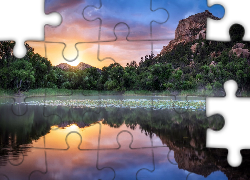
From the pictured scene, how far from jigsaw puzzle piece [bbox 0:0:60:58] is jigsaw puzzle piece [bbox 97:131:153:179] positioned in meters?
3.61

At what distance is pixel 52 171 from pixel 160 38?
199 inches

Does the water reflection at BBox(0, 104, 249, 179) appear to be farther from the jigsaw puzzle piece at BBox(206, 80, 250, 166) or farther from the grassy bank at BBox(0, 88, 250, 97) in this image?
the grassy bank at BBox(0, 88, 250, 97)

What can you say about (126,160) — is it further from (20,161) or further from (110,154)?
(20,161)

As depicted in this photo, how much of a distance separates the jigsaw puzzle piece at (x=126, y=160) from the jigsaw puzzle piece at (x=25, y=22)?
11.8 feet

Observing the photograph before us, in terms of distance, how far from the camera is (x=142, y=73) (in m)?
25.6

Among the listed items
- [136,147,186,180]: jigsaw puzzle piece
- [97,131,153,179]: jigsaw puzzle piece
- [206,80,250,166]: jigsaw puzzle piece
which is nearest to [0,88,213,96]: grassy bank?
[206,80,250,166]: jigsaw puzzle piece

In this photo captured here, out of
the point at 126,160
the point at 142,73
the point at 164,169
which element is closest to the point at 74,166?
the point at 126,160

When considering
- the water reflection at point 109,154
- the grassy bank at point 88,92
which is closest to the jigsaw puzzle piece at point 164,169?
the water reflection at point 109,154

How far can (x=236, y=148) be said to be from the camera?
559 centimetres

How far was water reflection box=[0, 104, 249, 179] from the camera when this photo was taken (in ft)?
15.9

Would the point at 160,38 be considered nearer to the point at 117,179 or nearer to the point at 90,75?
the point at 117,179

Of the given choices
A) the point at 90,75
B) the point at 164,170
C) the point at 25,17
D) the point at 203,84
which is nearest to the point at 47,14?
the point at 25,17

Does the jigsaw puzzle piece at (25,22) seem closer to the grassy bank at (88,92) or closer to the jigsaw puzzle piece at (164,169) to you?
the jigsaw puzzle piece at (164,169)

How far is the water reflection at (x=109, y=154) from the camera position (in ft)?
15.9
